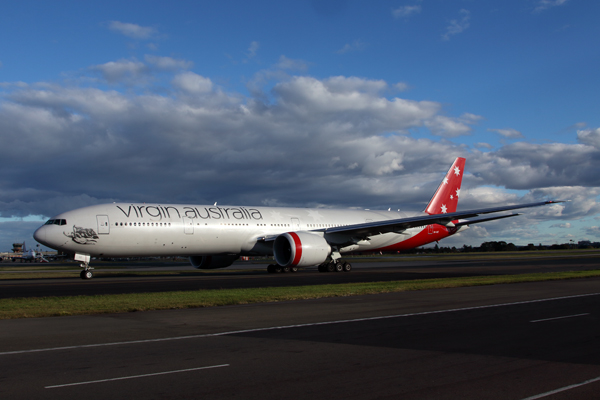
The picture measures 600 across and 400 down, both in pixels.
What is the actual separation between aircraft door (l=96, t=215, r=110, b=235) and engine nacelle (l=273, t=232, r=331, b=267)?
9.36 m

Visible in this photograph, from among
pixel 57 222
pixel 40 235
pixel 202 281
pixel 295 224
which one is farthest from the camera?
pixel 295 224

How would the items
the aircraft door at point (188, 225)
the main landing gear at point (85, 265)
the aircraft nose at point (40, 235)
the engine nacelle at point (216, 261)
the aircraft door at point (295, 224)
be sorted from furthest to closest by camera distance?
the aircraft door at point (295, 224), the engine nacelle at point (216, 261), the aircraft door at point (188, 225), the main landing gear at point (85, 265), the aircraft nose at point (40, 235)

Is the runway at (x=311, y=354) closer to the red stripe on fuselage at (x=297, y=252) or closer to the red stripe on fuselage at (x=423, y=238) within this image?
the red stripe on fuselage at (x=297, y=252)

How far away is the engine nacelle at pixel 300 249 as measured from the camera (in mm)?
27500

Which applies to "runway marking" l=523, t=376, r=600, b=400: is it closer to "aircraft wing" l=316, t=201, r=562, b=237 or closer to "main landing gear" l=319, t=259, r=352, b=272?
"aircraft wing" l=316, t=201, r=562, b=237

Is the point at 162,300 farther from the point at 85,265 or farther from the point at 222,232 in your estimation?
the point at 222,232

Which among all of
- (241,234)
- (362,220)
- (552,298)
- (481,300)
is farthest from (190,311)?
(362,220)

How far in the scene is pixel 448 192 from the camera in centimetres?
4081

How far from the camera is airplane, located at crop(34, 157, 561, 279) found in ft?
83.6

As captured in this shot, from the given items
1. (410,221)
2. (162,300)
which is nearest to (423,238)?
(410,221)

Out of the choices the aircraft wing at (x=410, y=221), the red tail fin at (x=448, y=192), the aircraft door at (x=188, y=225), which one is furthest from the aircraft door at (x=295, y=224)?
the red tail fin at (x=448, y=192)

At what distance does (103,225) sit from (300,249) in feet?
35.0

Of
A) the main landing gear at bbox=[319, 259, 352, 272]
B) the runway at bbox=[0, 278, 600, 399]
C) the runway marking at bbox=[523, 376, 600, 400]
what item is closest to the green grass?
the runway at bbox=[0, 278, 600, 399]

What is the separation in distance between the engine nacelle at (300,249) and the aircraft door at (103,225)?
936 cm
